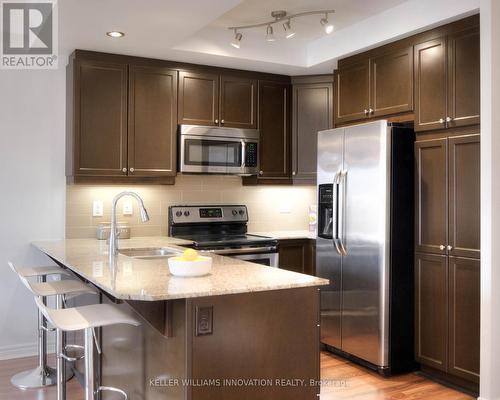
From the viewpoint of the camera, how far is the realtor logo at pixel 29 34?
129 inches

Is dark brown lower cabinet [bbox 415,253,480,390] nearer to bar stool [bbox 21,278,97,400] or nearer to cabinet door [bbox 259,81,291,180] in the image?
cabinet door [bbox 259,81,291,180]

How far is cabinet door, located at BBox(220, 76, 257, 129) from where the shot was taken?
459 cm

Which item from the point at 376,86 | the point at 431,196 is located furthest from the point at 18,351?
the point at 376,86

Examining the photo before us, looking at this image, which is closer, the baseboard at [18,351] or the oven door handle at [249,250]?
the baseboard at [18,351]

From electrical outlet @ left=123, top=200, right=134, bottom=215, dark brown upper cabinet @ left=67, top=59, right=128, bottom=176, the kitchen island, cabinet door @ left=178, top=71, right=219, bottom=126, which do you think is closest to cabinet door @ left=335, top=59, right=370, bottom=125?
cabinet door @ left=178, top=71, right=219, bottom=126

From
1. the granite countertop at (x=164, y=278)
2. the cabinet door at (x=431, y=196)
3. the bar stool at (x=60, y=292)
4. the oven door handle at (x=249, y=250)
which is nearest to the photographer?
the granite countertop at (x=164, y=278)

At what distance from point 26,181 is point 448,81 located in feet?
10.4

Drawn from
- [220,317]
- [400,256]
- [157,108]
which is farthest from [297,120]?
[220,317]

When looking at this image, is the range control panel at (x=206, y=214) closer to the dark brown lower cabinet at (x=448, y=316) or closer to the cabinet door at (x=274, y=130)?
the cabinet door at (x=274, y=130)

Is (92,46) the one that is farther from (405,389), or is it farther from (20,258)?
(405,389)

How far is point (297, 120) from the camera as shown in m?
4.88

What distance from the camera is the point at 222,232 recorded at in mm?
4840

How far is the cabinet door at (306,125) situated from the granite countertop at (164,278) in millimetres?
1966

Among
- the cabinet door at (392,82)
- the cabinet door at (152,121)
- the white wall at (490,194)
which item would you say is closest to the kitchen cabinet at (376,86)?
the cabinet door at (392,82)
